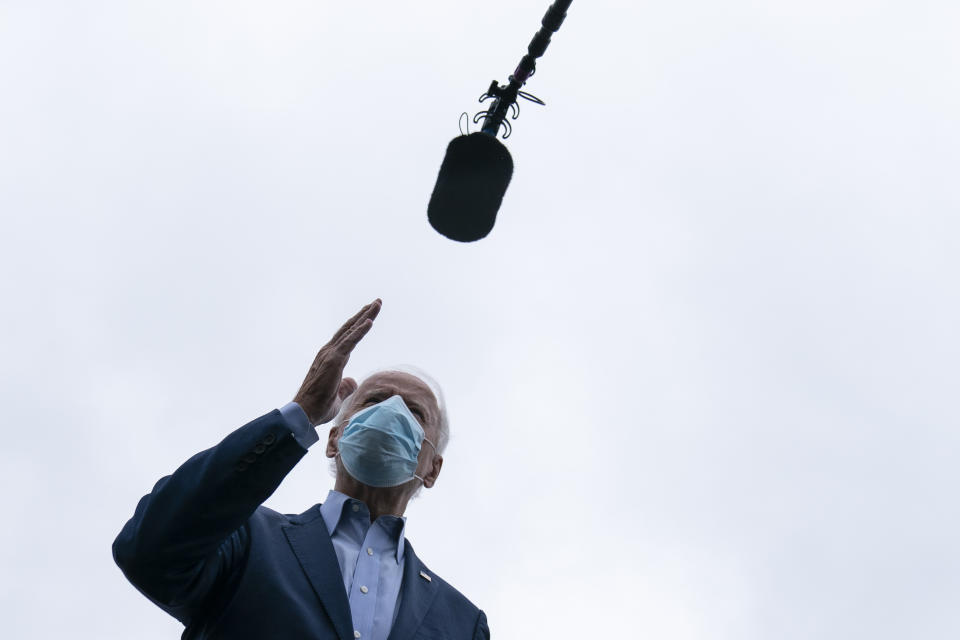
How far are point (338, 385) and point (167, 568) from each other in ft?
3.74

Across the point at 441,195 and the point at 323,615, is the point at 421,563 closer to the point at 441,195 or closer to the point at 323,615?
the point at 323,615

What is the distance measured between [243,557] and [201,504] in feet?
2.25

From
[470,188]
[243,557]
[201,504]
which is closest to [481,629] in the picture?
[243,557]

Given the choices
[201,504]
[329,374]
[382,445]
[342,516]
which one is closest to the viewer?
[201,504]

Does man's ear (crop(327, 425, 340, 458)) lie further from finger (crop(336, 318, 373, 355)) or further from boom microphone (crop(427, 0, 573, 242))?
boom microphone (crop(427, 0, 573, 242))

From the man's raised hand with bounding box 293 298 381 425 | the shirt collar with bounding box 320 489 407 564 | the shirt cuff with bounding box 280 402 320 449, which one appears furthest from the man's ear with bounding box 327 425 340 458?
the shirt cuff with bounding box 280 402 320 449

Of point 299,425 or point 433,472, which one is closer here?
point 299,425

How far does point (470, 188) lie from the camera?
5.88 m

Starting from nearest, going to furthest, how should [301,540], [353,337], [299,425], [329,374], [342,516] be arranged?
[299,425]
[329,374]
[353,337]
[301,540]
[342,516]

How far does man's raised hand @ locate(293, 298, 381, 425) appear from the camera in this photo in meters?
5.58

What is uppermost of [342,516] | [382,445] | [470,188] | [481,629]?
[470,188]

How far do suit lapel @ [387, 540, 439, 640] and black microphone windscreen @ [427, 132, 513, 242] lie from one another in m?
1.87

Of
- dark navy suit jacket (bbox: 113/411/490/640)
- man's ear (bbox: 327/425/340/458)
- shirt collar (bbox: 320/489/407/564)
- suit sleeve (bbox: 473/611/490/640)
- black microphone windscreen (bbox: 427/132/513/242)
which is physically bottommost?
dark navy suit jacket (bbox: 113/411/490/640)

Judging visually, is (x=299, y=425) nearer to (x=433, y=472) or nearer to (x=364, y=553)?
(x=364, y=553)
